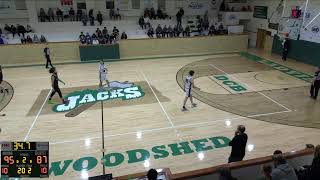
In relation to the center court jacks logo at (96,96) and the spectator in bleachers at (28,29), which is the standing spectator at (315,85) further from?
the spectator in bleachers at (28,29)

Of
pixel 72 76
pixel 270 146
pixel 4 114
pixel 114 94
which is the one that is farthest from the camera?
pixel 72 76

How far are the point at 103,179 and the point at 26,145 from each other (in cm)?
153

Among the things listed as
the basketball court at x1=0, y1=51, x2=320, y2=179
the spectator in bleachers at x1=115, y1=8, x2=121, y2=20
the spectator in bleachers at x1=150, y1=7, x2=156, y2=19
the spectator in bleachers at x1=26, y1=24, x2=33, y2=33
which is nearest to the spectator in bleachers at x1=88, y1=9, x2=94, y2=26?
the spectator in bleachers at x1=115, y1=8, x2=121, y2=20

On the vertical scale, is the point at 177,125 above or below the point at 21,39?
below

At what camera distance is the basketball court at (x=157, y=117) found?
309 inches

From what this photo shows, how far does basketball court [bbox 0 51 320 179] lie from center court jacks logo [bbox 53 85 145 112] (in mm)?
44

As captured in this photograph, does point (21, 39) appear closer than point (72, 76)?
No

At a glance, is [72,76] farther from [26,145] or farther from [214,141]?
[26,145]

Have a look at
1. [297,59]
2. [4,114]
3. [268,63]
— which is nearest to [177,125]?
[4,114]

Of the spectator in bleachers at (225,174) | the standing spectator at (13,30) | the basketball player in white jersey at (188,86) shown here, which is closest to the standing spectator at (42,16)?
the standing spectator at (13,30)

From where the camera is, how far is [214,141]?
28.2ft

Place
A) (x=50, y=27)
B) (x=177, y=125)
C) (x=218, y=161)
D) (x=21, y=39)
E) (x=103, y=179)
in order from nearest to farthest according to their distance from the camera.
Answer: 1. (x=103, y=179)
2. (x=218, y=161)
3. (x=177, y=125)
4. (x=21, y=39)
5. (x=50, y=27)
